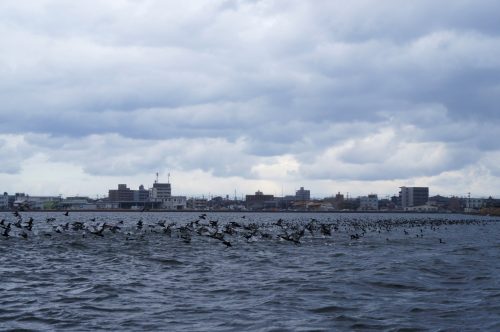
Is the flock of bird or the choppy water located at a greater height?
the flock of bird

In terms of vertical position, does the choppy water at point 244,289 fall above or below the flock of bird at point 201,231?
below

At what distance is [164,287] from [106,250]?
18.5 meters

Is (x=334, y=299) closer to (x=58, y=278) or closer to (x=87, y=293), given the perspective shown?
(x=87, y=293)

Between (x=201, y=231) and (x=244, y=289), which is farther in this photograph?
(x=201, y=231)

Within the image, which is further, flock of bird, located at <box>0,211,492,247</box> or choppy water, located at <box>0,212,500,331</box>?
flock of bird, located at <box>0,211,492,247</box>

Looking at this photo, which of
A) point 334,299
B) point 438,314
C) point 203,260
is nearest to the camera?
point 438,314

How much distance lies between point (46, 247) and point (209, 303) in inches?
1056

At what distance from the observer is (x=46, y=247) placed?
45.0 metres

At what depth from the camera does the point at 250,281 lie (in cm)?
2773

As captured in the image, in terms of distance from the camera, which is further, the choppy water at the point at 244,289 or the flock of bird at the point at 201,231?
the flock of bird at the point at 201,231

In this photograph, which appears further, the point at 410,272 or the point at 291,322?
the point at 410,272

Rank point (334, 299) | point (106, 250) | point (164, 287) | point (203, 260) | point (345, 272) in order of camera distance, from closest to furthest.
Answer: point (334, 299)
point (164, 287)
point (345, 272)
point (203, 260)
point (106, 250)

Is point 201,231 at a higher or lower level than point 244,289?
higher

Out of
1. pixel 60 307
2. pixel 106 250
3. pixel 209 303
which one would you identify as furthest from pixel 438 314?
pixel 106 250
